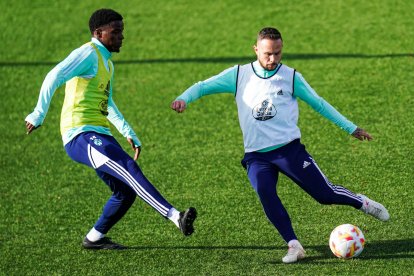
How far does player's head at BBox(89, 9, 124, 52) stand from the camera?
7727 mm

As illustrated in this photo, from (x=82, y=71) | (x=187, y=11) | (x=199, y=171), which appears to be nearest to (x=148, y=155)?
(x=199, y=171)

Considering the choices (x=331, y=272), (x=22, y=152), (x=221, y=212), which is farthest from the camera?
(x=22, y=152)

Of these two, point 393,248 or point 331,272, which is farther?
point 393,248

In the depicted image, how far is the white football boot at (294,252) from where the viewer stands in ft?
24.2

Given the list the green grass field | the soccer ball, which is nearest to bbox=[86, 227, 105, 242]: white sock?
the green grass field

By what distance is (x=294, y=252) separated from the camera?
7.38m

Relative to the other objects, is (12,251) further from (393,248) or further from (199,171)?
(393,248)

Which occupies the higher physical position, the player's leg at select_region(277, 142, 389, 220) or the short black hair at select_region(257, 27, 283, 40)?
the short black hair at select_region(257, 27, 283, 40)

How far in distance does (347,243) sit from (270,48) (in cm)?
182

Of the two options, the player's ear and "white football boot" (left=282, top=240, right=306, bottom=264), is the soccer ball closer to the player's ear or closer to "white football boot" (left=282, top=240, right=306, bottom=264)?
"white football boot" (left=282, top=240, right=306, bottom=264)

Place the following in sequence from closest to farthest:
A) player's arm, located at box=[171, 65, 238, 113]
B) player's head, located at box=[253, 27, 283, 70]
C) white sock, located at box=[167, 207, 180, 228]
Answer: white sock, located at box=[167, 207, 180, 228] → player's head, located at box=[253, 27, 283, 70] → player's arm, located at box=[171, 65, 238, 113]

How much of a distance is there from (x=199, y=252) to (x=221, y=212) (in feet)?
3.48

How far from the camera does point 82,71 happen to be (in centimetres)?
755

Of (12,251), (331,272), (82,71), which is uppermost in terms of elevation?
(82,71)
